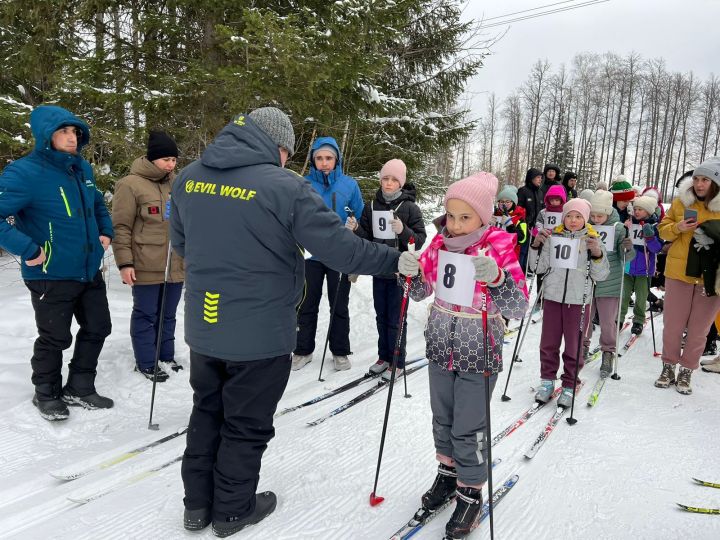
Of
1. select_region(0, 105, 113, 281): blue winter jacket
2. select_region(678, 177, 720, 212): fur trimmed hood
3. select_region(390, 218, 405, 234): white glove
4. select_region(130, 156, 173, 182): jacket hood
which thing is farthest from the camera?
select_region(130, 156, 173, 182): jacket hood

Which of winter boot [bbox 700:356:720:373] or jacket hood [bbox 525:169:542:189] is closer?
winter boot [bbox 700:356:720:373]

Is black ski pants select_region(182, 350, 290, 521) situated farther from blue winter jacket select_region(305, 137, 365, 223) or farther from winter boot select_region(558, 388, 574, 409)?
winter boot select_region(558, 388, 574, 409)

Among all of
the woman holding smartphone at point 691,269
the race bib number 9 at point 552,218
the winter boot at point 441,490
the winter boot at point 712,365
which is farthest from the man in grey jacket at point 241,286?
the winter boot at point 712,365

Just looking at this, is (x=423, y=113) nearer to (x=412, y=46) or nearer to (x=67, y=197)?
(x=412, y=46)

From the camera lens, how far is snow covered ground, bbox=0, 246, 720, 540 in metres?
2.64

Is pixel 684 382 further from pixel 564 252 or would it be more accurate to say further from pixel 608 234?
pixel 564 252

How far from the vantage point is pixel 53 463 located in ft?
10.5

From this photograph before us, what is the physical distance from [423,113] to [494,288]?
7.32 m

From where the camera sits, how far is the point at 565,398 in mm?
4223

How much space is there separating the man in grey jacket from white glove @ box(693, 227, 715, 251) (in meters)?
3.71

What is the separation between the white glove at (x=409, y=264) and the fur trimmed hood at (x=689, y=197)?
350 centimetres

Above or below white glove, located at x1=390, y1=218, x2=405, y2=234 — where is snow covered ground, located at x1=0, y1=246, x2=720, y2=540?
below

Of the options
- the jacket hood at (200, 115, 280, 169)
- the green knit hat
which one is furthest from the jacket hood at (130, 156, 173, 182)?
the green knit hat

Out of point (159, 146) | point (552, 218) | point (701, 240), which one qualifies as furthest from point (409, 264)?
point (552, 218)
